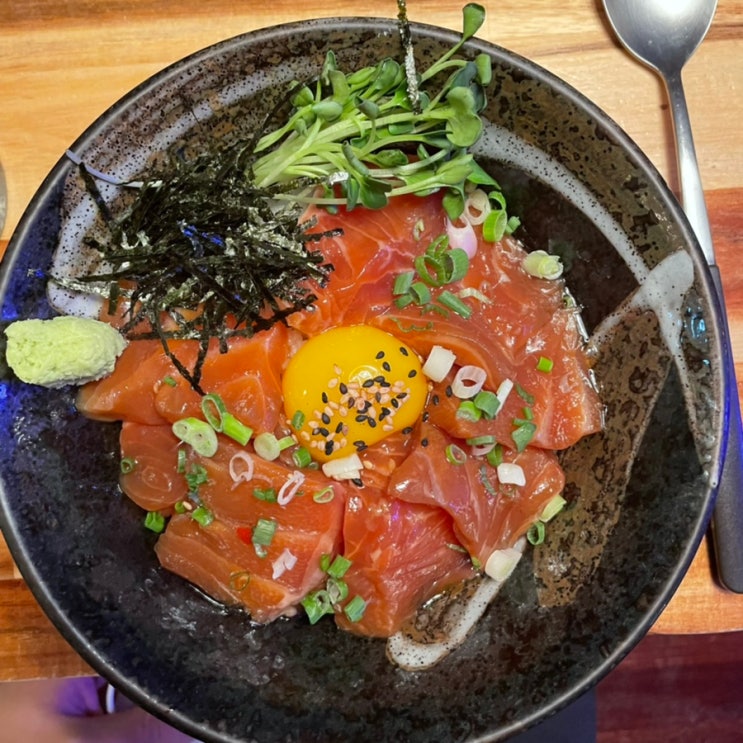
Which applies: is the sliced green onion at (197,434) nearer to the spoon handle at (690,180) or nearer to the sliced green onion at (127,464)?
the sliced green onion at (127,464)

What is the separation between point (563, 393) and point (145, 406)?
1.21 metres

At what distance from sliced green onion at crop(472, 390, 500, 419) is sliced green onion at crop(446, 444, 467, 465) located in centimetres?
13

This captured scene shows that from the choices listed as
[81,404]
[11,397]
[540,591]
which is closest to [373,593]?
[540,591]

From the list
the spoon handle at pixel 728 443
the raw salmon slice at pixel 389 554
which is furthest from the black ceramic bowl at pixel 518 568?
the spoon handle at pixel 728 443

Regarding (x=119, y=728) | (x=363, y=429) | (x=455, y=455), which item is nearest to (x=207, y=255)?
(x=363, y=429)

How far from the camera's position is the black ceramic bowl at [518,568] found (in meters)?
1.70

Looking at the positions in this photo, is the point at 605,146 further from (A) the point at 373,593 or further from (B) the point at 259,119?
(A) the point at 373,593

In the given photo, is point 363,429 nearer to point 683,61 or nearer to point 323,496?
point 323,496

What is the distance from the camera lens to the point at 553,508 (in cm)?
197

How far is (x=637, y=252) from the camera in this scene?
1.83 m

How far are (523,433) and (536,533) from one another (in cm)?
32

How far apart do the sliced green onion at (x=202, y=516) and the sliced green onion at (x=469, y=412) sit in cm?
77

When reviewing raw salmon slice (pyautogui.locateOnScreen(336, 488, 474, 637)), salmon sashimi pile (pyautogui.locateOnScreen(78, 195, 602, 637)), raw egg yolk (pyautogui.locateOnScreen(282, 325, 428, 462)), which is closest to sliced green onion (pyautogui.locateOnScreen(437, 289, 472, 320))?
salmon sashimi pile (pyautogui.locateOnScreen(78, 195, 602, 637))

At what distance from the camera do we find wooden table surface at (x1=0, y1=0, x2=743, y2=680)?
2.12 metres
